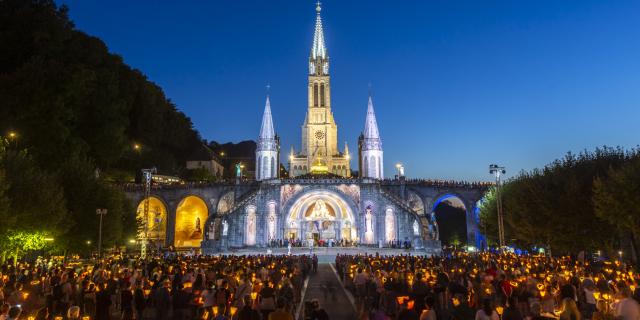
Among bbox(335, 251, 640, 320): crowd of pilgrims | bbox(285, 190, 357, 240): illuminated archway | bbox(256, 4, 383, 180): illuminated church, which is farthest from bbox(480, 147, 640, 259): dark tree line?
bbox(256, 4, 383, 180): illuminated church

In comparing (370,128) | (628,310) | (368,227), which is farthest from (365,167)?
(628,310)

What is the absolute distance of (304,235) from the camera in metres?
49.1

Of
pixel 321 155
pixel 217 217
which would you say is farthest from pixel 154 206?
pixel 321 155

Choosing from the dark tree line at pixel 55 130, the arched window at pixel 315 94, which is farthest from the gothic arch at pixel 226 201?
the arched window at pixel 315 94

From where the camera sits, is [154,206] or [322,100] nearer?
[154,206]

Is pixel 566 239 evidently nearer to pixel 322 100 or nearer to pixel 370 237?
pixel 370 237

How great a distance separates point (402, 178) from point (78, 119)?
107ft

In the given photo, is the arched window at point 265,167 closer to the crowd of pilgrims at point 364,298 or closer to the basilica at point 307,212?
the basilica at point 307,212

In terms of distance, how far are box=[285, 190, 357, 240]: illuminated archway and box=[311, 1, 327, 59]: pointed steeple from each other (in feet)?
145

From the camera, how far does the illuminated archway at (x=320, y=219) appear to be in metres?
48.8

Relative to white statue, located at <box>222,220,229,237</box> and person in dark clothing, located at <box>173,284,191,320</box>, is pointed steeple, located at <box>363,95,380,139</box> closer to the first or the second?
white statue, located at <box>222,220,229,237</box>

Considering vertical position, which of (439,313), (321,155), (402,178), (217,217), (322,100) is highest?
(322,100)

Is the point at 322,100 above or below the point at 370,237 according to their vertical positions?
above

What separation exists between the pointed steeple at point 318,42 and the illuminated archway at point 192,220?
40.4m
